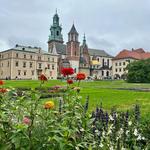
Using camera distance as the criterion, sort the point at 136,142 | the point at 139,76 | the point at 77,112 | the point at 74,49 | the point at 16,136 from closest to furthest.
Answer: the point at 16,136
the point at 77,112
the point at 136,142
the point at 139,76
the point at 74,49

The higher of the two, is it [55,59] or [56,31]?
[56,31]

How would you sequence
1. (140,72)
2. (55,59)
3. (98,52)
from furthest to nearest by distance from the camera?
(98,52) → (55,59) → (140,72)

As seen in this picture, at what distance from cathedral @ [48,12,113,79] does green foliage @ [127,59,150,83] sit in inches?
1967

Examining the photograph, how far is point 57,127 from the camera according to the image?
353cm

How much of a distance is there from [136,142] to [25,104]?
1822 mm

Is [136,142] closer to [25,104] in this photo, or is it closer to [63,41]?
[25,104]

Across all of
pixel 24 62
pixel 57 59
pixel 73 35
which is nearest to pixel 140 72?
pixel 24 62

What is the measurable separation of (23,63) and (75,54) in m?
24.0

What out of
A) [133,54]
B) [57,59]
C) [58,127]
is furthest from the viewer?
[133,54]

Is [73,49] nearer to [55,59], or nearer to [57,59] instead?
[57,59]

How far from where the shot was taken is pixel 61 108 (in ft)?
14.5

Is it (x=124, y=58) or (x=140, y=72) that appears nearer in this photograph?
(x=140, y=72)

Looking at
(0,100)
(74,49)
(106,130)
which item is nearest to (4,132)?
(0,100)

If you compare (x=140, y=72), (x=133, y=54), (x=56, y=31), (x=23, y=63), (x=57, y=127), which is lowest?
(x=57, y=127)
